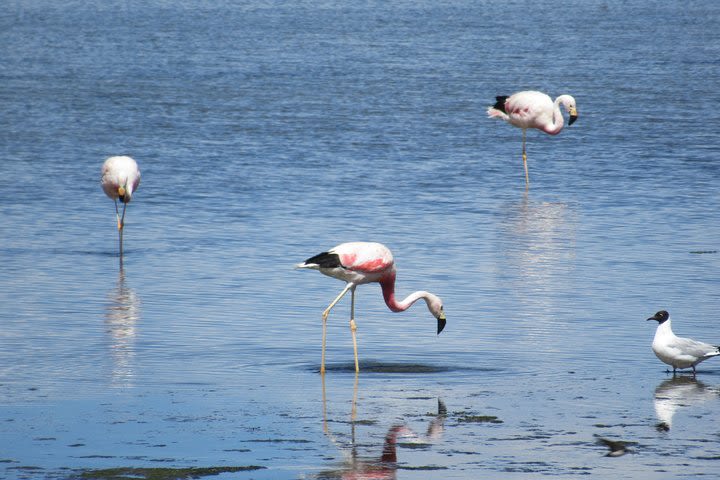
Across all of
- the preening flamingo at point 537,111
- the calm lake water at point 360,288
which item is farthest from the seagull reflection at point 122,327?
the preening flamingo at point 537,111

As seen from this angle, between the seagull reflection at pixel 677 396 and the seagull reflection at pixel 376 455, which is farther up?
the seagull reflection at pixel 677 396

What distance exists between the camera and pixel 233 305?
43.8ft

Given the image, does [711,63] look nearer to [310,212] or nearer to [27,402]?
[310,212]

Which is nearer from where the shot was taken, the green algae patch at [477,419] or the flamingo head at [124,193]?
the green algae patch at [477,419]

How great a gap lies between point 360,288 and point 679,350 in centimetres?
448

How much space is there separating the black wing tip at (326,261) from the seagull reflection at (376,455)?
1.64 metres

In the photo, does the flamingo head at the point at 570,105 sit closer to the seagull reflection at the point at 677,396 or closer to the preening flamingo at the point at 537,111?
the preening flamingo at the point at 537,111

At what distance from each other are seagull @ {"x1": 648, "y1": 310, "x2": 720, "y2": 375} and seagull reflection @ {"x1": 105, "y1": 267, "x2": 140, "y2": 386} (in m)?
3.77

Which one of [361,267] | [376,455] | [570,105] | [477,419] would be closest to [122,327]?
[361,267]

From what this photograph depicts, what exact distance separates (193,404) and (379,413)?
1227 mm

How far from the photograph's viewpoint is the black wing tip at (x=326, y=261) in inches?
449

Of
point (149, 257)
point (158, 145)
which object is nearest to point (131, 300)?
point (149, 257)

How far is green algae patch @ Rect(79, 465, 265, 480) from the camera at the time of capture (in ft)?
27.2

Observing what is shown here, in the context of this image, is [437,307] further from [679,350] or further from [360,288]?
[360,288]
